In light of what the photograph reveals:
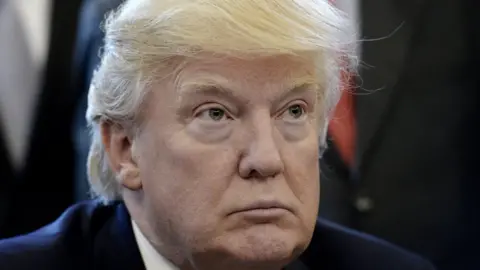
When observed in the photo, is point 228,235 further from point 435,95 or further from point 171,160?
point 435,95

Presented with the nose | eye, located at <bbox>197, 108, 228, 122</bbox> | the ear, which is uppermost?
eye, located at <bbox>197, 108, 228, 122</bbox>

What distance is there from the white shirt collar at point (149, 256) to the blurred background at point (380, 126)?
0.59m

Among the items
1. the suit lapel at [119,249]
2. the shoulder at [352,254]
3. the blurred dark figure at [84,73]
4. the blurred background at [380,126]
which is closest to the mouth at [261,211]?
the suit lapel at [119,249]

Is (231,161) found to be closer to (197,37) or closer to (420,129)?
(197,37)

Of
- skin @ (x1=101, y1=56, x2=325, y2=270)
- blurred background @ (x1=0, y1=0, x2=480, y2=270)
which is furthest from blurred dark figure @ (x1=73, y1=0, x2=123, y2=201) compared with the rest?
skin @ (x1=101, y1=56, x2=325, y2=270)

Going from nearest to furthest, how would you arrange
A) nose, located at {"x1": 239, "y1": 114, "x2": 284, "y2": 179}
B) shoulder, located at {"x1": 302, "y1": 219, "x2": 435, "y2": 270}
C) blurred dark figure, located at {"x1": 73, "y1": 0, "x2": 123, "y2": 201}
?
nose, located at {"x1": 239, "y1": 114, "x2": 284, "y2": 179}
shoulder, located at {"x1": 302, "y1": 219, "x2": 435, "y2": 270}
blurred dark figure, located at {"x1": 73, "y1": 0, "x2": 123, "y2": 201}

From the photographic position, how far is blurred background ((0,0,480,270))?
1999mm

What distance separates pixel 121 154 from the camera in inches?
54.0

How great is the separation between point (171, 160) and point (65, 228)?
28cm

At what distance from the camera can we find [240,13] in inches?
49.6

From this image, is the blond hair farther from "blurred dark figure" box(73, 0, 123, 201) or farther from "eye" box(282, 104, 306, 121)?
"blurred dark figure" box(73, 0, 123, 201)

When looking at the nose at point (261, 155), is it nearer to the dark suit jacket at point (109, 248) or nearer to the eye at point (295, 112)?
the eye at point (295, 112)

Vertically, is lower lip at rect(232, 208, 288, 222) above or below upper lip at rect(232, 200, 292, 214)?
below

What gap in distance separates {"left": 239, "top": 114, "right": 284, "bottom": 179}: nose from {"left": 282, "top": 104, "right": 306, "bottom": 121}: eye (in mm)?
49
